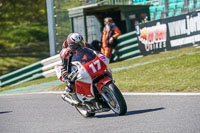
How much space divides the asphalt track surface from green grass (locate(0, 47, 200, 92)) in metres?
0.83

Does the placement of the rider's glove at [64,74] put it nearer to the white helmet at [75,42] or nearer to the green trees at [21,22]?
the white helmet at [75,42]

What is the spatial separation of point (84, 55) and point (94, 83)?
489 millimetres

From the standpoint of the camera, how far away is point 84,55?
26.2ft

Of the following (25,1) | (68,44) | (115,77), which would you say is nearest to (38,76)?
(115,77)

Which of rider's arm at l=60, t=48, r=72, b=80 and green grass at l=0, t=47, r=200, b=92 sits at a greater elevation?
rider's arm at l=60, t=48, r=72, b=80

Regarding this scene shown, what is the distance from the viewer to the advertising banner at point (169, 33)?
15.7 metres

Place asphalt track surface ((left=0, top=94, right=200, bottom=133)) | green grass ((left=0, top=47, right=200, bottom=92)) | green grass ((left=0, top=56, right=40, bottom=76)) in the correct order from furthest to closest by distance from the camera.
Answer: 1. green grass ((left=0, top=56, right=40, bottom=76))
2. green grass ((left=0, top=47, right=200, bottom=92))
3. asphalt track surface ((left=0, top=94, right=200, bottom=133))

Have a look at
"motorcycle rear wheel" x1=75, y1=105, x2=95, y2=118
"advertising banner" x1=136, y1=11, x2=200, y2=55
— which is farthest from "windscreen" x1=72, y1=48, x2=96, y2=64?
"advertising banner" x1=136, y1=11, x2=200, y2=55

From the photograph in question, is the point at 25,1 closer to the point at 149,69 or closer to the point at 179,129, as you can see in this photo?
the point at 149,69

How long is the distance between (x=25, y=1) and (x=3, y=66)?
6.71 metres

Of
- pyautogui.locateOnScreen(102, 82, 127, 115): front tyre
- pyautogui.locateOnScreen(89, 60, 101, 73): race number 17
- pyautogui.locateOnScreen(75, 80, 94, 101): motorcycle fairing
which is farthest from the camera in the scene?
pyautogui.locateOnScreen(75, 80, 94, 101): motorcycle fairing

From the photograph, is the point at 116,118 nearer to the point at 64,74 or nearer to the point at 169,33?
the point at 64,74

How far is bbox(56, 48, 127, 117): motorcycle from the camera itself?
7641 mm

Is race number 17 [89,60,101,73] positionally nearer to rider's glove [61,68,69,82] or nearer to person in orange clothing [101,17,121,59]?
rider's glove [61,68,69,82]
